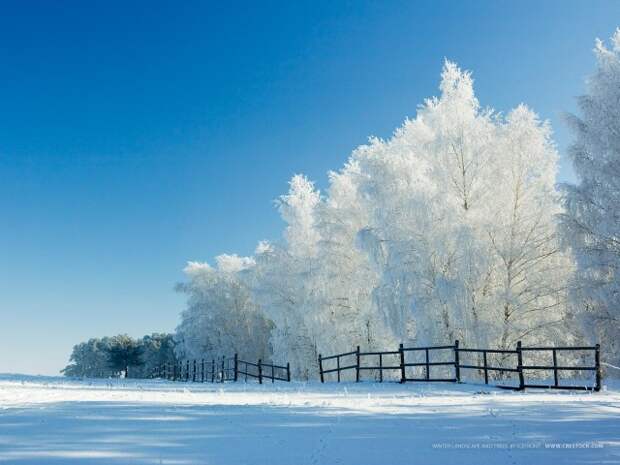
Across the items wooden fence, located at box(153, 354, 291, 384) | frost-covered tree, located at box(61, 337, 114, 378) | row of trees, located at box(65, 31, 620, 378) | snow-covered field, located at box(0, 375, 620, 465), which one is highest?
row of trees, located at box(65, 31, 620, 378)

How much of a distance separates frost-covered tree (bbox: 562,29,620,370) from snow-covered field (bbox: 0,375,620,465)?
885 centimetres

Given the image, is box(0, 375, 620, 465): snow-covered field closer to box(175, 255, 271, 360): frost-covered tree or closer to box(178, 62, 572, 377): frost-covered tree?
box(178, 62, 572, 377): frost-covered tree

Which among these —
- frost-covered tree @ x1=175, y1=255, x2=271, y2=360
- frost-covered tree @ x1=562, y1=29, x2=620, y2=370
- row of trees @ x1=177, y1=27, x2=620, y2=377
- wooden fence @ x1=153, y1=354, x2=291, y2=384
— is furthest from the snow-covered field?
frost-covered tree @ x1=175, y1=255, x2=271, y2=360

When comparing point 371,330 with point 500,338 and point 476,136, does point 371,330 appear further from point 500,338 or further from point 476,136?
point 476,136

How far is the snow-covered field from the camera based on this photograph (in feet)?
17.2

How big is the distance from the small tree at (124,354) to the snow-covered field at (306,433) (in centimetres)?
8154

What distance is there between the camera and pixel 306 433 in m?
6.54

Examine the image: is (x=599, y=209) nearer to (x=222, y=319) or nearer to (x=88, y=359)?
(x=222, y=319)

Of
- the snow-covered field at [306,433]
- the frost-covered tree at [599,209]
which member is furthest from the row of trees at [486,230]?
the snow-covered field at [306,433]

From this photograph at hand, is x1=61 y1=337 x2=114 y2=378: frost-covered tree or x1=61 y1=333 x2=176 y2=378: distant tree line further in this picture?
x1=61 y1=337 x2=114 y2=378: frost-covered tree

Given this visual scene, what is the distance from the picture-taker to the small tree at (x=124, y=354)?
8500 cm

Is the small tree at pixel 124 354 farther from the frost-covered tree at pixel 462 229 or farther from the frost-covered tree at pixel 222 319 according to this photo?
the frost-covered tree at pixel 462 229

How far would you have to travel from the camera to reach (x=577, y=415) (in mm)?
A: 8391

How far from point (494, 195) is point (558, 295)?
4.66 meters
